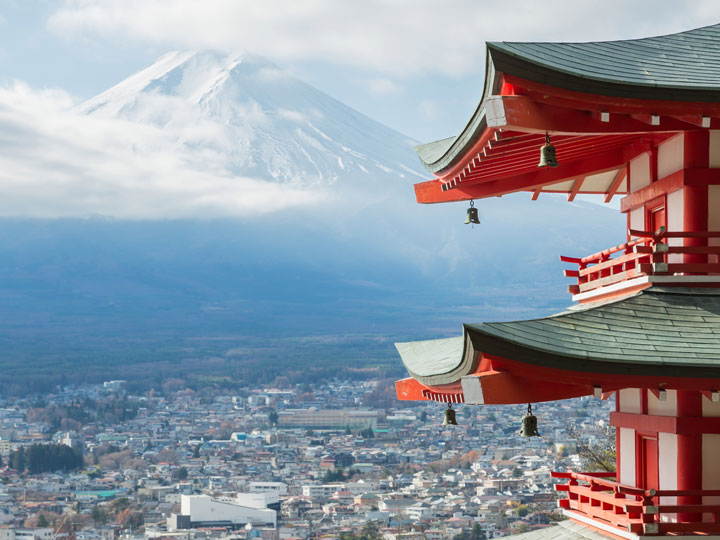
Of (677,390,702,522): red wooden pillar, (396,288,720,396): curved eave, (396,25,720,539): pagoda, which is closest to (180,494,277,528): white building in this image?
(396,25,720,539): pagoda

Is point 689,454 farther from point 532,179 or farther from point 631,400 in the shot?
point 532,179

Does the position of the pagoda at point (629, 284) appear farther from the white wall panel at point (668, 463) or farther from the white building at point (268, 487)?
the white building at point (268, 487)

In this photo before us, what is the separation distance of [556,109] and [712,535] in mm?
3519

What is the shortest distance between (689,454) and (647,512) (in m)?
0.66

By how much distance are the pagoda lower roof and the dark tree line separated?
306 feet

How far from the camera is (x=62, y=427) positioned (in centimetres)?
11900

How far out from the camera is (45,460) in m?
98.2

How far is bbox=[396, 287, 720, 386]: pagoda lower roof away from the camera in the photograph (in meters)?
7.45

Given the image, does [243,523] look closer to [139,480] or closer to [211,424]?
[139,480]

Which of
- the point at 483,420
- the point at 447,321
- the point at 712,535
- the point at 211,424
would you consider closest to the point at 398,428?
the point at 483,420

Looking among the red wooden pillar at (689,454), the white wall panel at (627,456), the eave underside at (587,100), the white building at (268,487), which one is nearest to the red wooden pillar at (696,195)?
the eave underside at (587,100)

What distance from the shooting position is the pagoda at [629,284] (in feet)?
25.3

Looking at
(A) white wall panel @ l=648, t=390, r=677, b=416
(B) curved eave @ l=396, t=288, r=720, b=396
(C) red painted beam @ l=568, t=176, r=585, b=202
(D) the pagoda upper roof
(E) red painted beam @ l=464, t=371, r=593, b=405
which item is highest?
(D) the pagoda upper roof

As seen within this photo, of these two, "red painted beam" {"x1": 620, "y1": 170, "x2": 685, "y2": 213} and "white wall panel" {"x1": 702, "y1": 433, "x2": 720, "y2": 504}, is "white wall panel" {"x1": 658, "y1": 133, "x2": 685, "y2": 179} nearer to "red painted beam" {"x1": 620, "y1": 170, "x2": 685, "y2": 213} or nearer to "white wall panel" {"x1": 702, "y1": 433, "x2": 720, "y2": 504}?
"red painted beam" {"x1": 620, "y1": 170, "x2": 685, "y2": 213}
